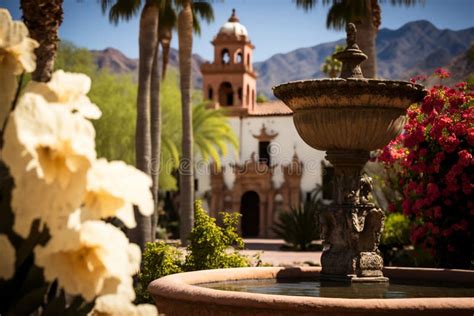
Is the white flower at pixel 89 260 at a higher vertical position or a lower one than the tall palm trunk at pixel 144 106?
lower

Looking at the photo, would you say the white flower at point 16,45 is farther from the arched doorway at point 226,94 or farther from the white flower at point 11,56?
the arched doorway at point 226,94

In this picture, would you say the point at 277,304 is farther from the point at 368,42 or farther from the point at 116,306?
the point at 368,42

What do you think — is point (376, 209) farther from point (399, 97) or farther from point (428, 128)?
point (428, 128)

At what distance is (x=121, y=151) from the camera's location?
3116cm

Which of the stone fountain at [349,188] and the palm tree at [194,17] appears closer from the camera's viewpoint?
the stone fountain at [349,188]

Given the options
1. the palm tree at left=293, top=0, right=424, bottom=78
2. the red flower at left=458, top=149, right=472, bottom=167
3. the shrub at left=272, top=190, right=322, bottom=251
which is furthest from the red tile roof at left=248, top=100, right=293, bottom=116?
the red flower at left=458, top=149, right=472, bottom=167

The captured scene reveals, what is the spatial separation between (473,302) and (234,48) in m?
39.5

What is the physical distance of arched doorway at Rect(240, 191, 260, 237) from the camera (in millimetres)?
41062

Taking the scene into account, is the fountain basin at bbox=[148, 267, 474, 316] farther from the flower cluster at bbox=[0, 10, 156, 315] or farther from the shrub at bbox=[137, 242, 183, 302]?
the flower cluster at bbox=[0, 10, 156, 315]

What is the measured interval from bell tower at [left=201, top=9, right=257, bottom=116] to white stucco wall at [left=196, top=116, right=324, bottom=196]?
102cm

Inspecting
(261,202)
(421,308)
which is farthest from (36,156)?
(261,202)

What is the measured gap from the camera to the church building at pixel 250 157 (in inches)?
1569

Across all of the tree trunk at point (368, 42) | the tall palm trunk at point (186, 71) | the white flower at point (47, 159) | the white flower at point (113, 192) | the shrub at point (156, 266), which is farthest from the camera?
the tall palm trunk at point (186, 71)

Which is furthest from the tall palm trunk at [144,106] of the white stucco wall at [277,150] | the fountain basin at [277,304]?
the white stucco wall at [277,150]
